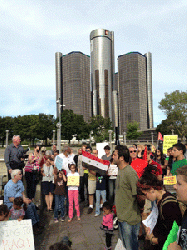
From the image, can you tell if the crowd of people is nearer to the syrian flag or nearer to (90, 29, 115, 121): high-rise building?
the syrian flag

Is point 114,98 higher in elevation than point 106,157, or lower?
higher

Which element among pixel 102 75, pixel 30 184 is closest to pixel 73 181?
pixel 30 184

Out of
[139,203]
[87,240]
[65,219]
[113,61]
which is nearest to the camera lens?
[139,203]

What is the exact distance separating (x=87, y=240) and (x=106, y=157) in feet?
9.37

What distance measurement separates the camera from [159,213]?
7.63ft

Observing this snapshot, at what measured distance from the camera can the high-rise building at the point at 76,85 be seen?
414ft

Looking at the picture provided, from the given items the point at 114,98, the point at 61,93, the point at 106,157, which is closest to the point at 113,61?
the point at 114,98

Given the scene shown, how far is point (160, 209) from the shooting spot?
2.25 meters

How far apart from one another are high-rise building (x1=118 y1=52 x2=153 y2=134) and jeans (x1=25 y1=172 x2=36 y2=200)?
4830 inches

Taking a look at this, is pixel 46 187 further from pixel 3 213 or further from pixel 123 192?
pixel 123 192

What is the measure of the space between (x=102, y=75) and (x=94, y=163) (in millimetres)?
130154

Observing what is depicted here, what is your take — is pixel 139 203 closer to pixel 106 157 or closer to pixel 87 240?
pixel 87 240

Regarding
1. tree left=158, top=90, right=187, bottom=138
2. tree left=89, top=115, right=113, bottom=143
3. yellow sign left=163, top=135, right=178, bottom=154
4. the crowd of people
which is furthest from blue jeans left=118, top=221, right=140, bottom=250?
tree left=89, top=115, right=113, bottom=143

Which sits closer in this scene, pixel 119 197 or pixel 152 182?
pixel 152 182
